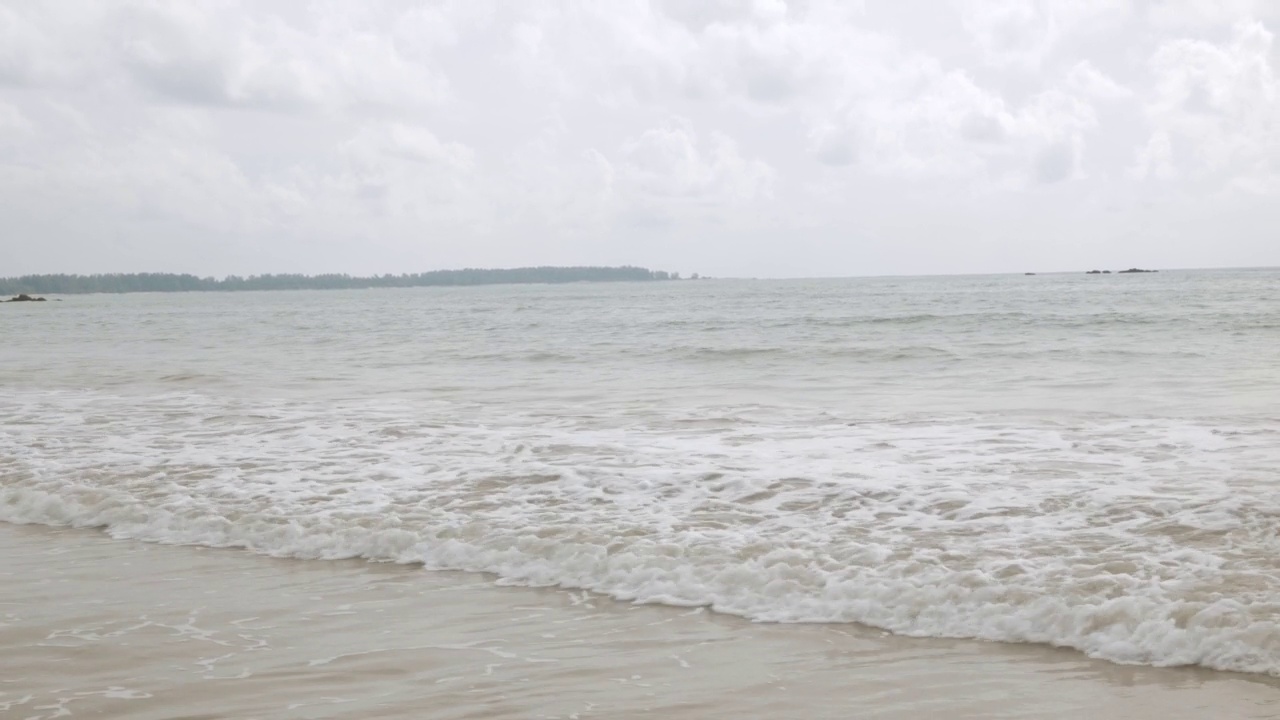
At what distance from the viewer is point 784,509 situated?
274 inches

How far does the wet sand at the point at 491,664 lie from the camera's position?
393cm

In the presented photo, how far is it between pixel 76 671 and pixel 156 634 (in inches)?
19.0

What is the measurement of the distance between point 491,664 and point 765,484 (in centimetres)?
365

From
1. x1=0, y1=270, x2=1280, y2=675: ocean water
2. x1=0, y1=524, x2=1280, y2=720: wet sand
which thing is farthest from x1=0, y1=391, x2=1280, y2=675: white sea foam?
x1=0, y1=524, x2=1280, y2=720: wet sand

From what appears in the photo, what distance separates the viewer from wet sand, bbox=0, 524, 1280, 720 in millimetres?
3932

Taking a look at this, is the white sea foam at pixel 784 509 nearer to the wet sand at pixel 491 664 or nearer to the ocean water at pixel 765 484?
the ocean water at pixel 765 484

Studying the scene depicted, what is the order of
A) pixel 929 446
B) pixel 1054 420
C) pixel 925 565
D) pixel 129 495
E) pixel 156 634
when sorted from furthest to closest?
pixel 1054 420 < pixel 929 446 < pixel 129 495 < pixel 925 565 < pixel 156 634

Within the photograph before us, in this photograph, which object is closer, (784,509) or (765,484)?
(784,509)

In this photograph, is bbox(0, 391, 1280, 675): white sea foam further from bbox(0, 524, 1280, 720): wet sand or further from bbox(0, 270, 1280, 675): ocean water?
bbox(0, 524, 1280, 720): wet sand

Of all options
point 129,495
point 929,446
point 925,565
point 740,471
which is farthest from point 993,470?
point 129,495

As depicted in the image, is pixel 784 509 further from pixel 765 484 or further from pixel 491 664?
Answer: pixel 491 664

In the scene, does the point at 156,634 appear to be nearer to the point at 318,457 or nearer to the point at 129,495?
the point at 129,495

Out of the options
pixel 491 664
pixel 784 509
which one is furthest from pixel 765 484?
pixel 491 664

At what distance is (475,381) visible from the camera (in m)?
16.9
